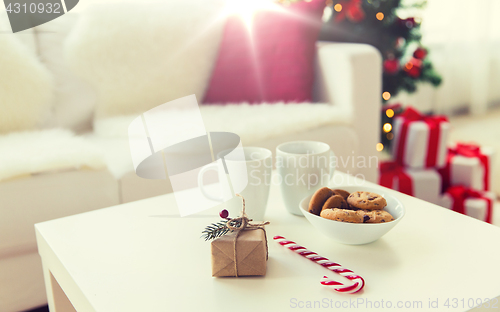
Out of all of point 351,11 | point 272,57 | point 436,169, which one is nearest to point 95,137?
point 272,57

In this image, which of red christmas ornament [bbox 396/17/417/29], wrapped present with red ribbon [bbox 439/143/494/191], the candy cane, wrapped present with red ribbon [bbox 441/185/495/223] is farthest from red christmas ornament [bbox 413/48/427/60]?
the candy cane

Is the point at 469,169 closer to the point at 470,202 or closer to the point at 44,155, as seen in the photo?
the point at 470,202

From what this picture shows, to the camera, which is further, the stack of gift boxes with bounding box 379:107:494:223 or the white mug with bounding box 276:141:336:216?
the stack of gift boxes with bounding box 379:107:494:223

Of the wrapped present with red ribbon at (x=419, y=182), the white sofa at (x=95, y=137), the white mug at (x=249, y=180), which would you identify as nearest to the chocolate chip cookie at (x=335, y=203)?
the white mug at (x=249, y=180)

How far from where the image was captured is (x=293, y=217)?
0.77 m

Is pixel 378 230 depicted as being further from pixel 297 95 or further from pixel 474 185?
pixel 474 185

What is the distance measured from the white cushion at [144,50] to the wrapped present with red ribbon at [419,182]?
862mm

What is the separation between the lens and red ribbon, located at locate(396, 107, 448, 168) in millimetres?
1650

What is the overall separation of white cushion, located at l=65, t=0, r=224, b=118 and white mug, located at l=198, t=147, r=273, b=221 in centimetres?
98

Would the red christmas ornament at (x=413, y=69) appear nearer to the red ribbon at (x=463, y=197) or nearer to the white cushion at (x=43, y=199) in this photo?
the red ribbon at (x=463, y=197)

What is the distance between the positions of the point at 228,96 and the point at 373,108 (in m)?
0.57

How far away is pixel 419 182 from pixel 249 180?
116 centimetres

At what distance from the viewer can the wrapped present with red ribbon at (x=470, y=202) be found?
1.54 m

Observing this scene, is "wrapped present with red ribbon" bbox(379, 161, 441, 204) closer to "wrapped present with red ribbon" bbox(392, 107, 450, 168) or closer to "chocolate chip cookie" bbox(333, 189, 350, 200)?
"wrapped present with red ribbon" bbox(392, 107, 450, 168)
